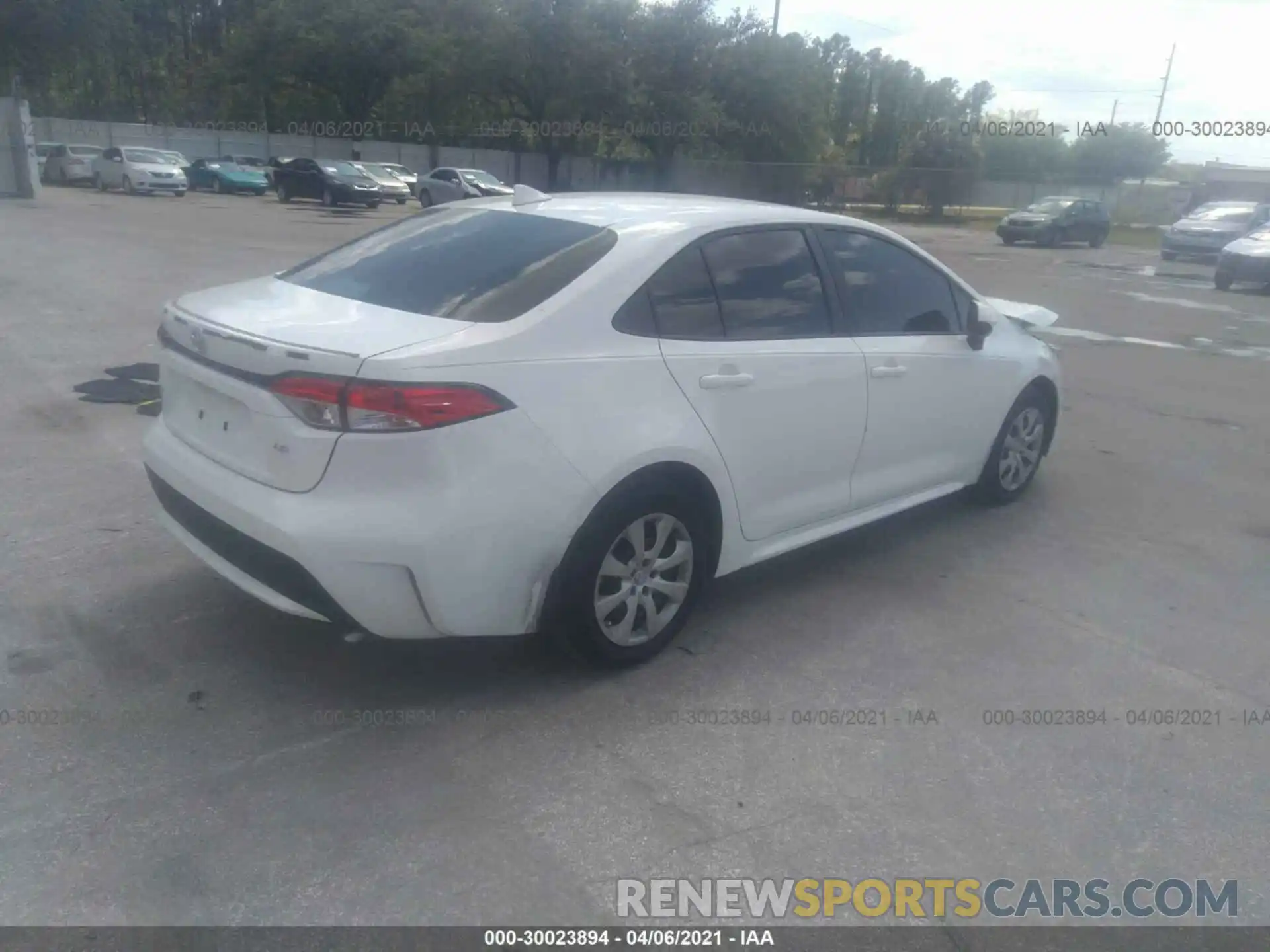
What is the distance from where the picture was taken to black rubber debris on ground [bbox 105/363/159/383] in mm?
7949

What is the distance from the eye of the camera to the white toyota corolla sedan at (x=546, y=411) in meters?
3.29

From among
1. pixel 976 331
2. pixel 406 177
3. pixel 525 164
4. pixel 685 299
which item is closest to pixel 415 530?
pixel 685 299

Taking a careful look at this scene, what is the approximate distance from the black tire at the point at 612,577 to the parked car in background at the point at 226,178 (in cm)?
3895

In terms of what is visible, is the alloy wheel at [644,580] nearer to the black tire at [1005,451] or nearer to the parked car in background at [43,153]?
the black tire at [1005,451]

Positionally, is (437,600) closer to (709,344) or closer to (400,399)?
(400,399)

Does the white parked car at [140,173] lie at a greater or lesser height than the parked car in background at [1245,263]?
lesser

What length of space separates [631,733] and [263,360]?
1702mm

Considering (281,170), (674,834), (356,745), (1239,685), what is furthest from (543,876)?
(281,170)

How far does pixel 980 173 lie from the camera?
48.5 metres

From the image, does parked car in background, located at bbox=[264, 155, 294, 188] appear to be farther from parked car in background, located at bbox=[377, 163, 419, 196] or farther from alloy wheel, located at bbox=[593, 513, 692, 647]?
alloy wheel, located at bbox=[593, 513, 692, 647]

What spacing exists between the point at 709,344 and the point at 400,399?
1312 mm

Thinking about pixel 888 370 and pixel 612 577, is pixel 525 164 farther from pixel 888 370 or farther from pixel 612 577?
pixel 612 577

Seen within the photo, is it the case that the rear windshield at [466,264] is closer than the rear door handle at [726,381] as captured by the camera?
Yes

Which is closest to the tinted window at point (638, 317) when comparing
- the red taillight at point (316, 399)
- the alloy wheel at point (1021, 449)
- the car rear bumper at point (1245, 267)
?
the red taillight at point (316, 399)
